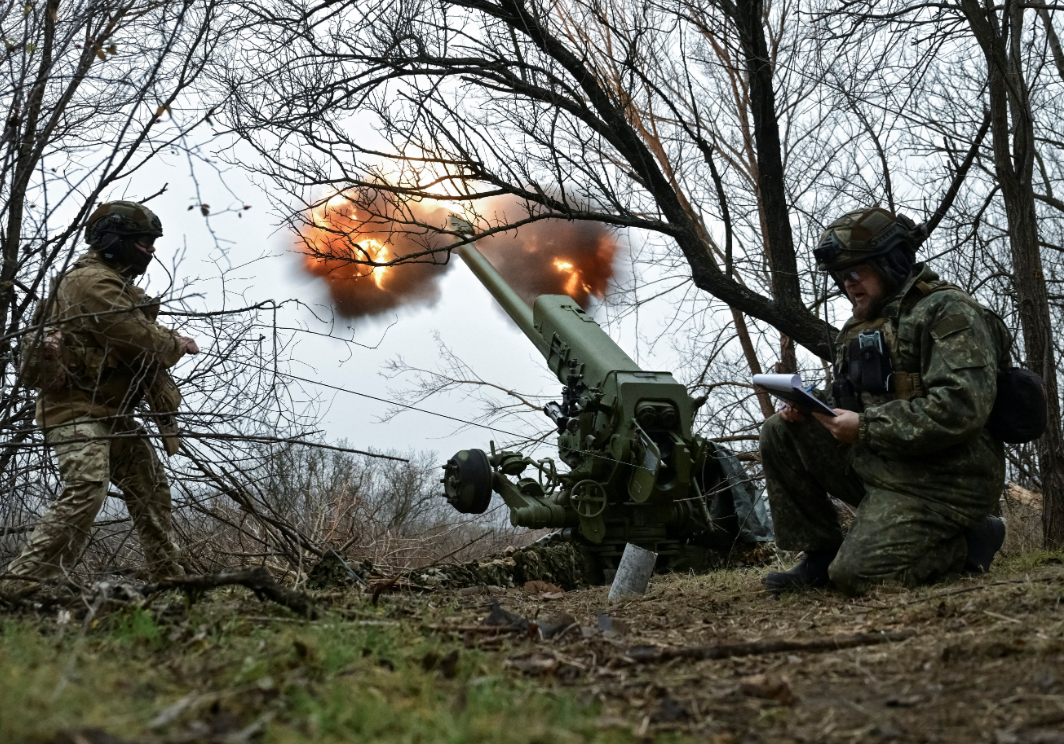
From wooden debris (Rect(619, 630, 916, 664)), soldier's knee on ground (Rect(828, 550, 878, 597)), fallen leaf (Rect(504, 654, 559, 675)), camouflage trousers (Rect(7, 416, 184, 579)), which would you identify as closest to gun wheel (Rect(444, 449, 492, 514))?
camouflage trousers (Rect(7, 416, 184, 579))

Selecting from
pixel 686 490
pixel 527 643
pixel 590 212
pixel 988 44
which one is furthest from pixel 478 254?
pixel 527 643

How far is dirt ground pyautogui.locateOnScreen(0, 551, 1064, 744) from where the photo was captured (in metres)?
2.33

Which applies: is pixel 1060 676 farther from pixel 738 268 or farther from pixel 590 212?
pixel 738 268

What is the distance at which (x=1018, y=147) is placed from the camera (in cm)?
686

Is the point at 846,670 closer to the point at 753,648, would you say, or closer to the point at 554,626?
the point at 753,648

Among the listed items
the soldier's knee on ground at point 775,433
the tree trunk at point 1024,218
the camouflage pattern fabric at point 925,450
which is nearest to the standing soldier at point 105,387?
the soldier's knee on ground at point 775,433

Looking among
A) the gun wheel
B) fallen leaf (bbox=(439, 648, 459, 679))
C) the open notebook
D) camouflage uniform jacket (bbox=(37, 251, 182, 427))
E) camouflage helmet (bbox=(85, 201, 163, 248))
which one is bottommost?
fallen leaf (bbox=(439, 648, 459, 679))

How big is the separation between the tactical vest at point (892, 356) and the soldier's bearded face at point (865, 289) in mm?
90

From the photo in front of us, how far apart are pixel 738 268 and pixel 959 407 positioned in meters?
5.55

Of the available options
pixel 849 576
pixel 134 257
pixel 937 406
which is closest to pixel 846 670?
pixel 849 576

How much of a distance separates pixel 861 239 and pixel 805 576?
1.73 metres

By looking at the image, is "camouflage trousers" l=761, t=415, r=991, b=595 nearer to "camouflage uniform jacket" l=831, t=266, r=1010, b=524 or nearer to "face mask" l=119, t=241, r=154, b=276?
"camouflage uniform jacket" l=831, t=266, r=1010, b=524

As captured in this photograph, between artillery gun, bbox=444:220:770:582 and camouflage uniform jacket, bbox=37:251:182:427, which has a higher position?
camouflage uniform jacket, bbox=37:251:182:427

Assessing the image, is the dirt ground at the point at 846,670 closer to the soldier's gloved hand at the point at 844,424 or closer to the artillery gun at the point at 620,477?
the soldier's gloved hand at the point at 844,424
